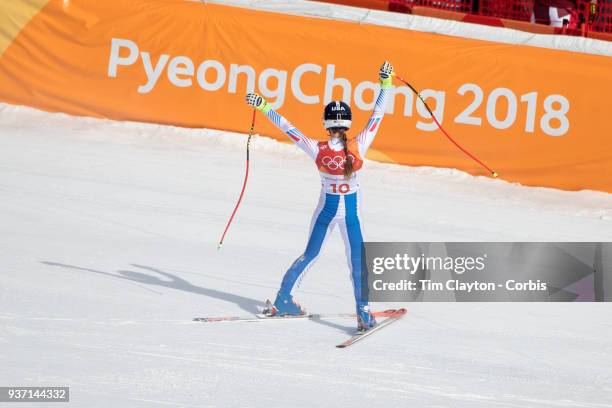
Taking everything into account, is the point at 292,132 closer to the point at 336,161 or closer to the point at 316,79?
the point at 336,161

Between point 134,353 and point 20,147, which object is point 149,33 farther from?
point 134,353

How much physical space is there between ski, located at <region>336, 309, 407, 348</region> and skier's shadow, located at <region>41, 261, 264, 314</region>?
3.48ft

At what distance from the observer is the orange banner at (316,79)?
47.9ft

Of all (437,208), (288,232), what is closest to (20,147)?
(288,232)

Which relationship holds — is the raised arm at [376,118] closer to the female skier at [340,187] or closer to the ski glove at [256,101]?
the female skier at [340,187]

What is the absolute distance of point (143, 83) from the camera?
14789mm

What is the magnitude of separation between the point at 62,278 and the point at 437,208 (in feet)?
18.3

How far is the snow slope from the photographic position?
7.21 meters

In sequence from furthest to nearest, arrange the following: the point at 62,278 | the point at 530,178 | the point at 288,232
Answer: the point at 530,178 → the point at 288,232 → the point at 62,278

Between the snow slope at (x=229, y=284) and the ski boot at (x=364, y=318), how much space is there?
16cm

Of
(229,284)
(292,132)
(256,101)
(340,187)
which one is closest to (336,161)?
(340,187)

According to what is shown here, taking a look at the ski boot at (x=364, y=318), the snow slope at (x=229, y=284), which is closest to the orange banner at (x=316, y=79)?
the snow slope at (x=229, y=284)

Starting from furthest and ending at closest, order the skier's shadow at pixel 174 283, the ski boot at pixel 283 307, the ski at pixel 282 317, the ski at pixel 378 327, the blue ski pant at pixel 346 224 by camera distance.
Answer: the skier's shadow at pixel 174 283, the ski boot at pixel 283 307, the ski at pixel 282 317, the blue ski pant at pixel 346 224, the ski at pixel 378 327

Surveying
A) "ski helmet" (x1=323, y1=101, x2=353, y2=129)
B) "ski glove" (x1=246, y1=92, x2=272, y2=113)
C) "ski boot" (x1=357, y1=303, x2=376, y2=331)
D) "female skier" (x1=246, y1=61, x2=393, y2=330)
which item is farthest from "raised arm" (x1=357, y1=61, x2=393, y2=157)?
"ski boot" (x1=357, y1=303, x2=376, y2=331)
